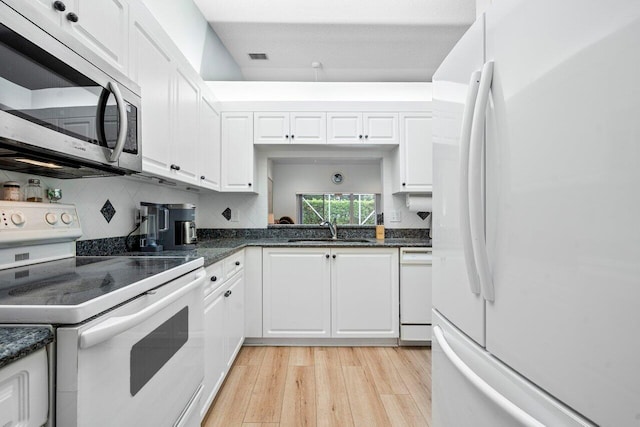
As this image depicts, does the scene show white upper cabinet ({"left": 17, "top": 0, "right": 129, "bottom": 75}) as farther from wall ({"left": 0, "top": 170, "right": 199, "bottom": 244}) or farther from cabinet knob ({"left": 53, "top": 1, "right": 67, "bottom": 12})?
wall ({"left": 0, "top": 170, "right": 199, "bottom": 244})

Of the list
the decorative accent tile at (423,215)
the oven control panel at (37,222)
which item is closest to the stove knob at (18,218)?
the oven control panel at (37,222)

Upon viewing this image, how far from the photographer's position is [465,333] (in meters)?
0.98

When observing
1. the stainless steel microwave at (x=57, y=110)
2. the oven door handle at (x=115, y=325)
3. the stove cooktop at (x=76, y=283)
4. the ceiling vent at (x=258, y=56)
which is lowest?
the oven door handle at (x=115, y=325)

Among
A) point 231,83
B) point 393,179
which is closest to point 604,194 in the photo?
point 393,179

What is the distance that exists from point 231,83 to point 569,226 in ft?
10.4

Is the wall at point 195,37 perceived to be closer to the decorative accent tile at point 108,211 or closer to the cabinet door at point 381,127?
the decorative accent tile at point 108,211

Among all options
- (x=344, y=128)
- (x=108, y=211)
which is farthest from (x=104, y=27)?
(x=344, y=128)

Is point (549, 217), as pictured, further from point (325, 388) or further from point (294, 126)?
point (294, 126)

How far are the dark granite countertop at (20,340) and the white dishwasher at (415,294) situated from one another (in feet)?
7.77

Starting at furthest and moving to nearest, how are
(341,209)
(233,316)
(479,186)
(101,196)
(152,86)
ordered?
(341,209) < (233,316) < (101,196) < (152,86) < (479,186)

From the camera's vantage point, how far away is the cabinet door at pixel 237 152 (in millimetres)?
2922

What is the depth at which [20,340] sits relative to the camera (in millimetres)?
607

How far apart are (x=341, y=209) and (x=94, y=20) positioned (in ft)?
8.29

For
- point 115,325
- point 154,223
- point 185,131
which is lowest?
point 115,325
